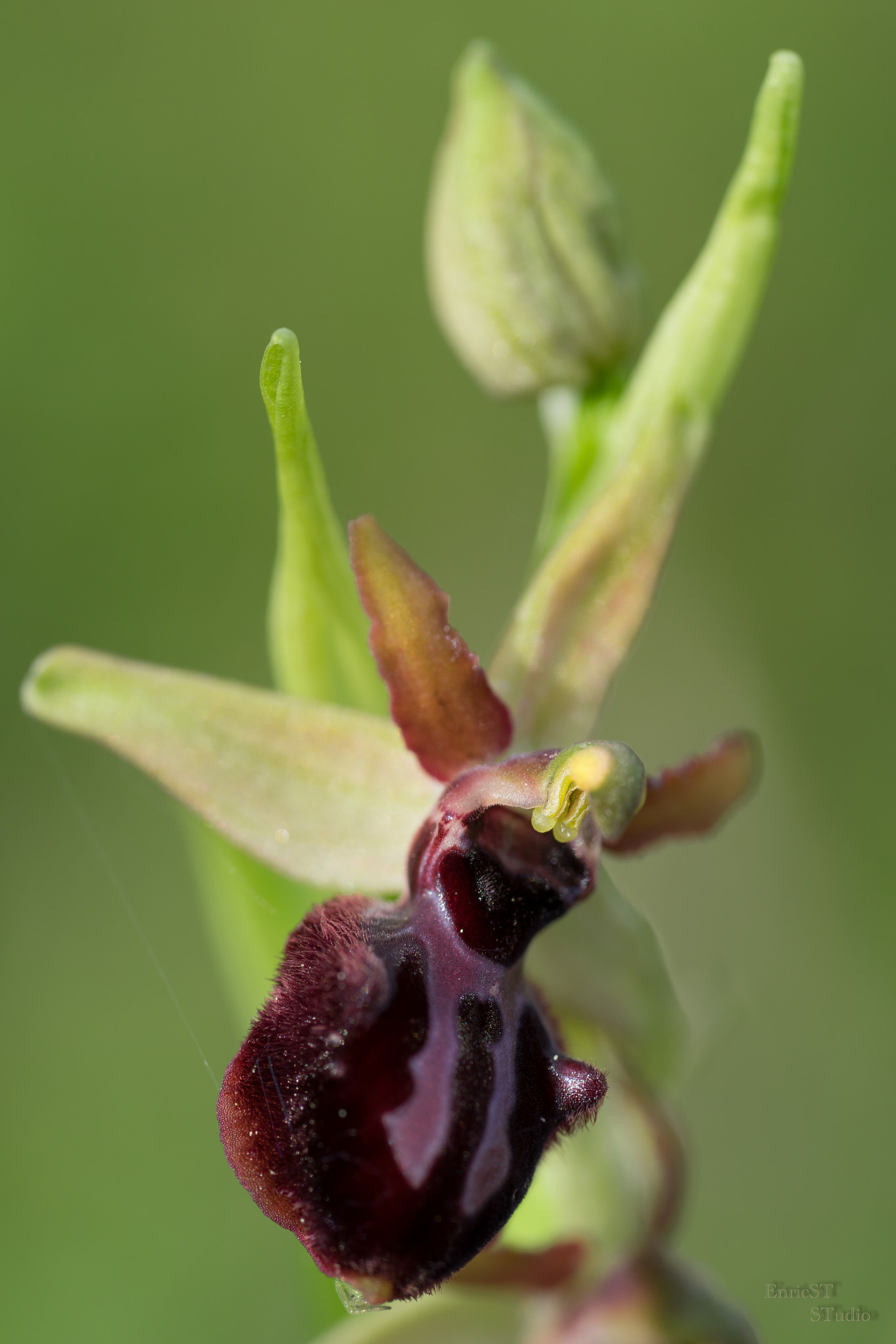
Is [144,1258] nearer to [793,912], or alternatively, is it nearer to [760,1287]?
[760,1287]

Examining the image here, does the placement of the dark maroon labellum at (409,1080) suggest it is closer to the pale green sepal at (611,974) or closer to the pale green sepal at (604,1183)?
the pale green sepal at (611,974)

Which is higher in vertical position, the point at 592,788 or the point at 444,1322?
the point at 592,788

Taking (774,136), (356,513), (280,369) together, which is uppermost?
(774,136)

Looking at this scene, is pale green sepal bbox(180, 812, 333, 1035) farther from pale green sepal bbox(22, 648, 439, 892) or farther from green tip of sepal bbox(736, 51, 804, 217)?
green tip of sepal bbox(736, 51, 804, 217)

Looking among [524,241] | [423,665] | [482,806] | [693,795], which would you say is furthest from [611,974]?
[524,241]

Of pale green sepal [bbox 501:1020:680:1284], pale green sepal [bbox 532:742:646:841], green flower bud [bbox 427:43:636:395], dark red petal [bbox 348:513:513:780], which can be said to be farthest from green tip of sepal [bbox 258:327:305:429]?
pale green sepal [bbox 501:1020:680:1284]

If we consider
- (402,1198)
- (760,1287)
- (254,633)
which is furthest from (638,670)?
(402,1198)

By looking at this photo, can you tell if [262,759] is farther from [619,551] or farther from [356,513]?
[356,513]
